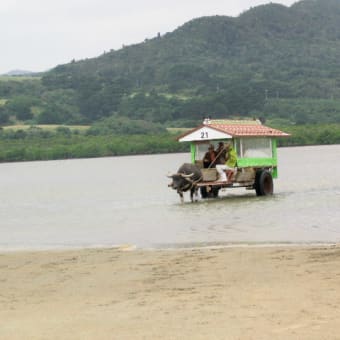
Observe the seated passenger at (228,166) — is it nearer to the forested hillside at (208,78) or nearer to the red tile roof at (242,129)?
the red tile roof at (242,129)

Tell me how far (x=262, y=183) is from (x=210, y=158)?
1.79m

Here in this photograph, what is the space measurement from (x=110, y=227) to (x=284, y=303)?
11.8 metres

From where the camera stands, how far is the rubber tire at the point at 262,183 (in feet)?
86.6

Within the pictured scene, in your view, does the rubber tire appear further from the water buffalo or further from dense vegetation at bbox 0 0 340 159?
dense vegetation at bbox 0 0 340 159

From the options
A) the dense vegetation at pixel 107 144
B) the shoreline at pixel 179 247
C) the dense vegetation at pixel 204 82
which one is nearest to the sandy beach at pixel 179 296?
the shoreline at pixel 179 247

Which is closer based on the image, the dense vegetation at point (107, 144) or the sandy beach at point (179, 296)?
the sandy beach at point (179, 296)

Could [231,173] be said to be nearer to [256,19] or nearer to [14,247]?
[14,247]

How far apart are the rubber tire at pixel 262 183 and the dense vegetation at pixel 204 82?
180ft

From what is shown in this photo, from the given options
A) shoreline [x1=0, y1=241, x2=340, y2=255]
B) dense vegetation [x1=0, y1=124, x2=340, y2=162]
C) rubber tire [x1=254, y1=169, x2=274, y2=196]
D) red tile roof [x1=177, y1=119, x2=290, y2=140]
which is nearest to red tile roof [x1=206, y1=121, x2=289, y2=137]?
red tile roof [x1=177, y1=119, x2=290, y2=140]

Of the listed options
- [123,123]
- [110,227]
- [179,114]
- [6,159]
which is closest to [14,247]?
[110,227]

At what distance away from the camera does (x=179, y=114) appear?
110 metres

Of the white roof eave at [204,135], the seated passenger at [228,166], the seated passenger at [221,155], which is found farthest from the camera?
the white roof eave at [204,135]

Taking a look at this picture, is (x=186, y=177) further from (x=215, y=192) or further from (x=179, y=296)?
(x=179, y=296)

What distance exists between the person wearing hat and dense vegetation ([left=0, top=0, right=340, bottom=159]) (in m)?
56.1
